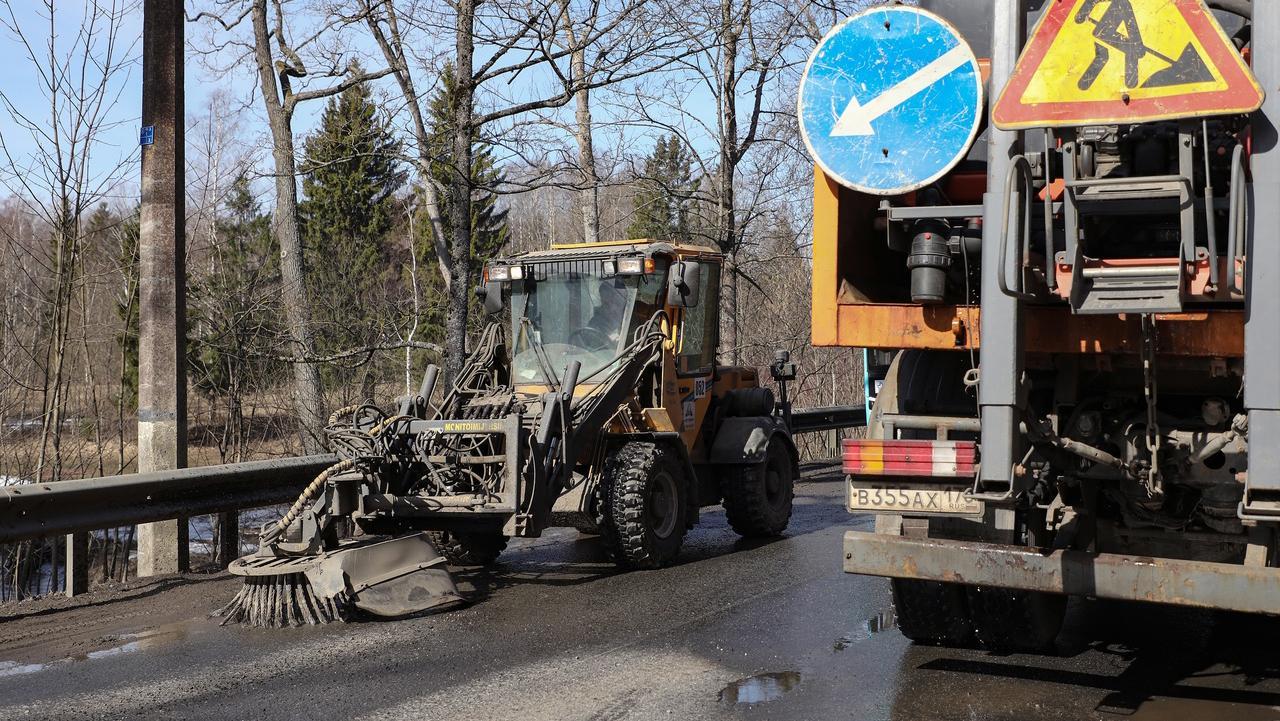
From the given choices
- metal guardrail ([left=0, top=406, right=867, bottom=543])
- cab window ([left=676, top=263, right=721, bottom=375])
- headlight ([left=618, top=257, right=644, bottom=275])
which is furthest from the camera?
cab window ([left=676, top=263, right=721, bottom=375])

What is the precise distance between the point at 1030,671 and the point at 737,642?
59.6 inches

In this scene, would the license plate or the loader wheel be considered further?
the loader wheel

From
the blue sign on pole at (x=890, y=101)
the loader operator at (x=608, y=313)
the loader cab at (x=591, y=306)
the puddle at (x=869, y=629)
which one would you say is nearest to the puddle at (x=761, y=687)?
the puddle at (x=869, y=629)

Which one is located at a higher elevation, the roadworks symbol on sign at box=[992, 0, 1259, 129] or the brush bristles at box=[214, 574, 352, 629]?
the roadworks symbol on sign at box=[992, 0, 1259, 129]

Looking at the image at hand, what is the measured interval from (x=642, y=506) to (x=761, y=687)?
307 cm

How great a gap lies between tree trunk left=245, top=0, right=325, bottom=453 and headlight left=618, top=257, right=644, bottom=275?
5.30 metres

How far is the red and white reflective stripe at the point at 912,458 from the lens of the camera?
4988 mm

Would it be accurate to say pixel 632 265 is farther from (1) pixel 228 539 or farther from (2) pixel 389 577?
(1) pixel 228 539

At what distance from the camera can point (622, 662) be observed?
5891 millimetres

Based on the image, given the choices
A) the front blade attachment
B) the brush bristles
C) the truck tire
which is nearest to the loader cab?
the front blade attachment

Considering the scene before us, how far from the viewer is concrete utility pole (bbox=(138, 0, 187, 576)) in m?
8.87

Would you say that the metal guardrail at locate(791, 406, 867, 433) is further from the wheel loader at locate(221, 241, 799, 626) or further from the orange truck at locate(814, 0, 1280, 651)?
the orange truck at locate(814, 0, 1280, 651)

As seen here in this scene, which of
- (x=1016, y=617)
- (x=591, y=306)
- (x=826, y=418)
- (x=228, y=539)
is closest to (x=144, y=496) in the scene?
(x=228, y=539)

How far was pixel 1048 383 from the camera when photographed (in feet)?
17.1
